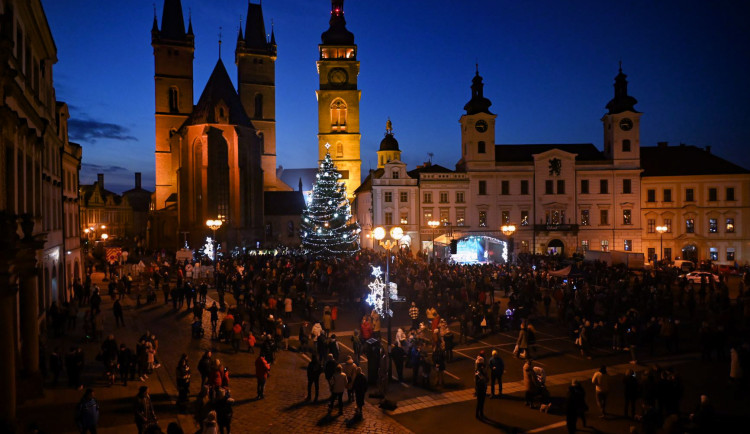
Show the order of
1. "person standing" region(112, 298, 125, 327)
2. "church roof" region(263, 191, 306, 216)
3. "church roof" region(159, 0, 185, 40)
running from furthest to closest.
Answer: "church roof" region(159, 0, 185, 40), "church roof" region(263, 191, 306, 216), "person standing" region(112, 298, 125, 327)

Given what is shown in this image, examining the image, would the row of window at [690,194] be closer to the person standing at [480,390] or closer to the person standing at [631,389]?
the person standing at [631,389]

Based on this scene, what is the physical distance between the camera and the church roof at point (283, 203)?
62.2 meters

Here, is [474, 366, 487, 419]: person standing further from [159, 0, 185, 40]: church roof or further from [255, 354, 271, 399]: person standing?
[159, 0, 185, 40]: church roof

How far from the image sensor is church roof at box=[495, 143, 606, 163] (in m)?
48.4

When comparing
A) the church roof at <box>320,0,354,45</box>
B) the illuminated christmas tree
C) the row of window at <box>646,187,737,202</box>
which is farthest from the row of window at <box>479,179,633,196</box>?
the church roof at <box>320,0,354,45</box>

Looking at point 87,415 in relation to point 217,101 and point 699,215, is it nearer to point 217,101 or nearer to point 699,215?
point 217,101

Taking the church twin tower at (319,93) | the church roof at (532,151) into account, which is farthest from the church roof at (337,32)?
the church roof at (532,151)

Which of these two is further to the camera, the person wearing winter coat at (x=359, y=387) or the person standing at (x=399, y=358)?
the person standing at (x=399, y=358)

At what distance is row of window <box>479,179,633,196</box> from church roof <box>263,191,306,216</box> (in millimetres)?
25427

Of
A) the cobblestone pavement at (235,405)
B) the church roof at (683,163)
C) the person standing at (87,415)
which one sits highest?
the church roof at (683,163)

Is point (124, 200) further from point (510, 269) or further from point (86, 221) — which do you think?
point (510, 269)

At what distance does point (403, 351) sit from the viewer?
1449 cm

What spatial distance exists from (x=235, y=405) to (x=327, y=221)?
29.6 m

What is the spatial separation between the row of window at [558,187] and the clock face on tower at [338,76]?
26.2m
